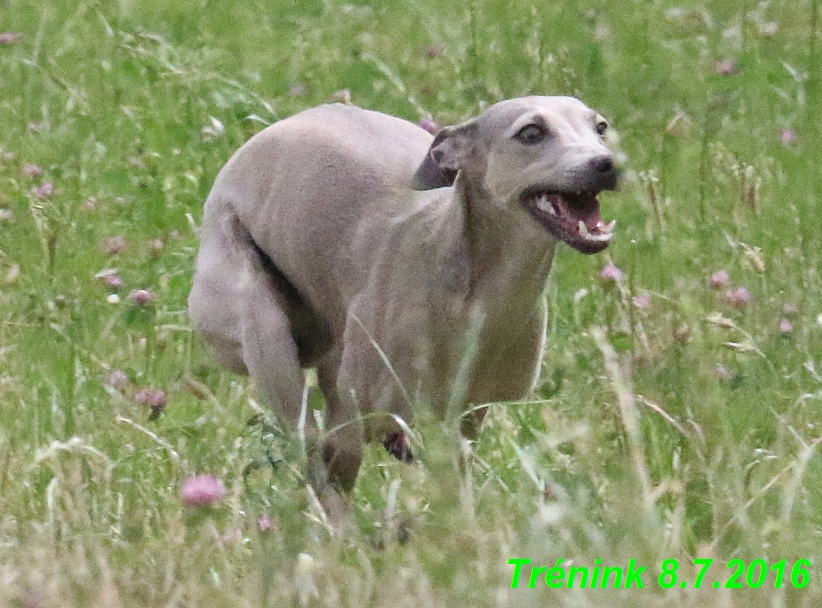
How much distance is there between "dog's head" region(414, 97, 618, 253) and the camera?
405 centimetres

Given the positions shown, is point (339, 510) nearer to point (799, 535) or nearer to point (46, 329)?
point (799, 535)

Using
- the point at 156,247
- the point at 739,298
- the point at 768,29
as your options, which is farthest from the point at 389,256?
the point at 768,29

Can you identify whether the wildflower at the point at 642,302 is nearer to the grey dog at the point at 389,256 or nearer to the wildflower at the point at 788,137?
the grey dog at the point at 389,256

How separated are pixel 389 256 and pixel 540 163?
0.53 metres

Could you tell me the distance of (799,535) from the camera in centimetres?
314

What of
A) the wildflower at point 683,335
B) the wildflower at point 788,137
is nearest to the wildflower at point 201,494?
the wildflower at point 683,335

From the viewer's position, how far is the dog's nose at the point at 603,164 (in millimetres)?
4008

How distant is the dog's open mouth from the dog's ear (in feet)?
0.95

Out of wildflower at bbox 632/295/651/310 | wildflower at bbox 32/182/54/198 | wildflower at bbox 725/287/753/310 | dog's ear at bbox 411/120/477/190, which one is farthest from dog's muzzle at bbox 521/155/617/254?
wildflower at bbox 32/182/54/198

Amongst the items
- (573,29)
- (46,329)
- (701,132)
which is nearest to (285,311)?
(46,329)

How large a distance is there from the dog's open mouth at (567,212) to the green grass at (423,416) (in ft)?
0.55

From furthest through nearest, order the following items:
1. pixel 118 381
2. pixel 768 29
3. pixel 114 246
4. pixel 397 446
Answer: pixel 768 29, pixel 114 246, pixel 118 381, pixel 397 446

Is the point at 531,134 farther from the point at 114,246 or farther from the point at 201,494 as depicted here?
the point at 114,246

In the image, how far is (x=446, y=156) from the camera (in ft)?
14.6
